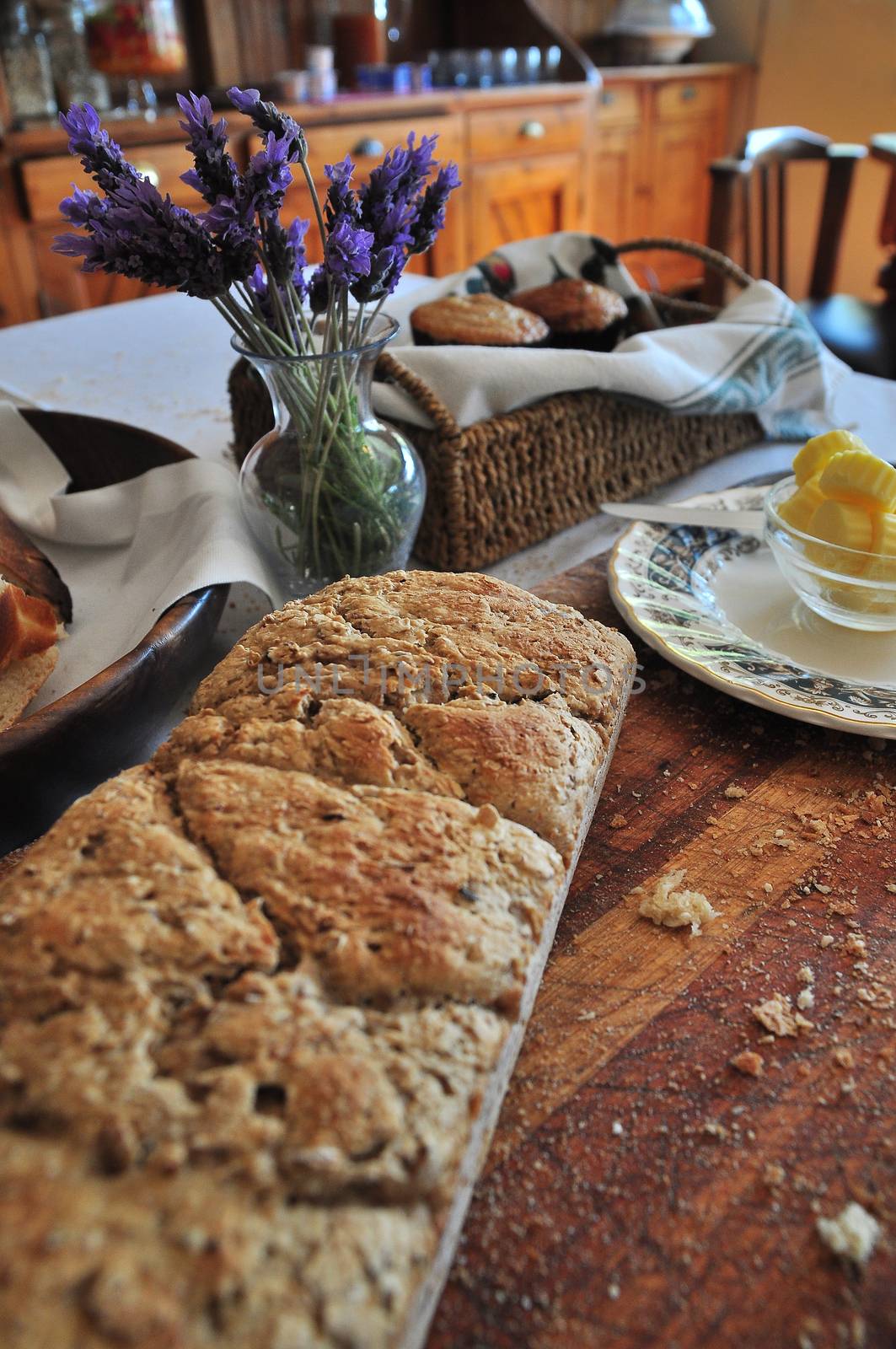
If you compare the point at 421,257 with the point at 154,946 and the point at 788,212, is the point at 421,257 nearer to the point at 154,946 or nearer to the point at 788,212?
the point at 788,212

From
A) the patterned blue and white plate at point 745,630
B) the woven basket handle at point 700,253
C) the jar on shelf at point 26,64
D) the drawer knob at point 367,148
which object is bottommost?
the patterned blue and white plate at point 745,630

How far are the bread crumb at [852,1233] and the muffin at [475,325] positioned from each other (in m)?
1.07

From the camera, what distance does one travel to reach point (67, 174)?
9.43 feet

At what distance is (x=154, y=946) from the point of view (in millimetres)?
491

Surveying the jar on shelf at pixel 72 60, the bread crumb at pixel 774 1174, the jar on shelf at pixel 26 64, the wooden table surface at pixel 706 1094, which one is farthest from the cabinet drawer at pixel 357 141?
the bread crumb at pixel 774 1174

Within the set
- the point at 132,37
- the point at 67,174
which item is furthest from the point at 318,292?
the point at 132,37

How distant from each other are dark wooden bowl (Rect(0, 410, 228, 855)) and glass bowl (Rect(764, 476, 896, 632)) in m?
0.56

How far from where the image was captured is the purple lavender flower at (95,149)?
2.52ft

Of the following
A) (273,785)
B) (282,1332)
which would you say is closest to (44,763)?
(273,785)

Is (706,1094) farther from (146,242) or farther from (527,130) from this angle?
(527,130)

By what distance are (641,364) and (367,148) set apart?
2.57 meters

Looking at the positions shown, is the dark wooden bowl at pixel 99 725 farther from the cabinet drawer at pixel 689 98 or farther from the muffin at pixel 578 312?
the cabinet drawer at pixel 689 98

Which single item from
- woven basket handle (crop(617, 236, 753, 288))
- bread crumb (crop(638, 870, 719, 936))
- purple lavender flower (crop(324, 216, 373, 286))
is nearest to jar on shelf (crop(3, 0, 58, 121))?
woven basket handle (crop(617, 236, 753, 288))

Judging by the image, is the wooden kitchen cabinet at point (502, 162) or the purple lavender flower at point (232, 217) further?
the wooden kitchen cabinet at point (502, 162)
